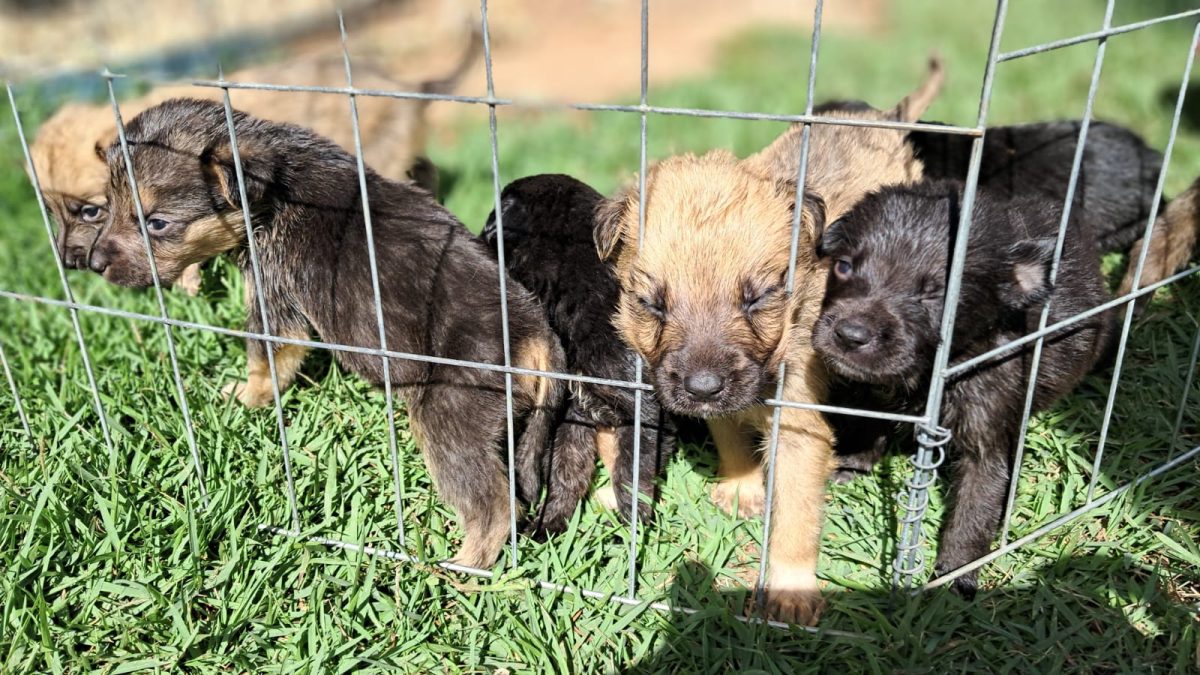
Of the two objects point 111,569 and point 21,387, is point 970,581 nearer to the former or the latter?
point 111,569

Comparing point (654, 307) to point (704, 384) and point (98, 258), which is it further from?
point (98, 258)

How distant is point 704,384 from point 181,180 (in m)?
2.28

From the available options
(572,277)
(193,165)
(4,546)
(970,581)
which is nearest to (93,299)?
(193,165)

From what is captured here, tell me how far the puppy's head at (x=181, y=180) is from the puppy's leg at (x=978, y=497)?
2.78 m

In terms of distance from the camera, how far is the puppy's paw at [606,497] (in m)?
3.56

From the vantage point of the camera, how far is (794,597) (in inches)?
123

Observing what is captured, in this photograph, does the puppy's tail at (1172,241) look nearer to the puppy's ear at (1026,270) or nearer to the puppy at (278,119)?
the puppy's ear at (1026,270)

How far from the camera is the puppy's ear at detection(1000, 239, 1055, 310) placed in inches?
119

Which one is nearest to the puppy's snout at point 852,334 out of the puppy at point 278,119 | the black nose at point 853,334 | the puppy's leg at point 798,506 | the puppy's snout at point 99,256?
the black nose at point 853,334

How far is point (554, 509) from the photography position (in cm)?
347

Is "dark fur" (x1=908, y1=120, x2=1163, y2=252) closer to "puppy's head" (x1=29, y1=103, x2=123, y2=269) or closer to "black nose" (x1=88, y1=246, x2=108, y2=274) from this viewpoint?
"black nose" (x1=88, y1=246, x2=108, y2=274)

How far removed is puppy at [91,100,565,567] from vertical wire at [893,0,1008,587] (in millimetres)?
1327

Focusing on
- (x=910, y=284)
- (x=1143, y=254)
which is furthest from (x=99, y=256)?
(x=1143, y=254)

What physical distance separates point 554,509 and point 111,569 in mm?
1542
